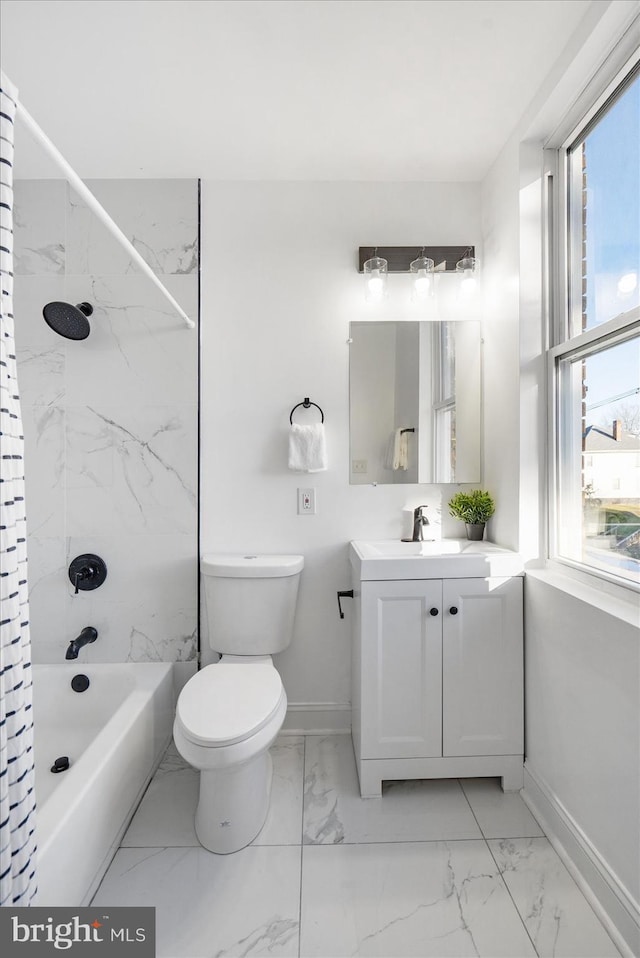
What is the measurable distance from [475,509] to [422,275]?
101 cm

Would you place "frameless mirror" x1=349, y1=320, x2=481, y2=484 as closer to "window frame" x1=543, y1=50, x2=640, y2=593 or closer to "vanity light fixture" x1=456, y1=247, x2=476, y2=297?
"vanity light fixture" x1=456, y1=247, x2=476, y2=297

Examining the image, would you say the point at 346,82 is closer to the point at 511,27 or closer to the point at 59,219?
the point at 511,27

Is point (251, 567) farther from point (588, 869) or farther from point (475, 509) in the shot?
point (588, 869)

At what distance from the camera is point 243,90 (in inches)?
64.2

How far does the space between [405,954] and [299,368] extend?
1.90 meters

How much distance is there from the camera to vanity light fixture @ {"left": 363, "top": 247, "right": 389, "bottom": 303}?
81.0 inches

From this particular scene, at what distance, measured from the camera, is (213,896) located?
4.36ft

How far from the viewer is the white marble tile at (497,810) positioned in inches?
61.6

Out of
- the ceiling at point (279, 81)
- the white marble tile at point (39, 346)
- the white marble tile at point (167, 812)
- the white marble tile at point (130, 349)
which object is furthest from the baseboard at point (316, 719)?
the ceiling at point (279, 81)

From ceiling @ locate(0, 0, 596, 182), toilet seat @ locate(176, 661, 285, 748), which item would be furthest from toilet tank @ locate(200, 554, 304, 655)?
ceiling @ locate(0, 0, 596, 182)

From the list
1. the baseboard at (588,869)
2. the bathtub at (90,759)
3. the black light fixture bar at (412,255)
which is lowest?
the baseboard at (588,869)

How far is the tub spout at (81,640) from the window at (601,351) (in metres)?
1.86

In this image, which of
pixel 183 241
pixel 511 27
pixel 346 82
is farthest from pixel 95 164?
pixel 511 27

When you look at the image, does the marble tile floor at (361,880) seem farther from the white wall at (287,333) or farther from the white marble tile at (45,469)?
the white marble tile at (45,469)
